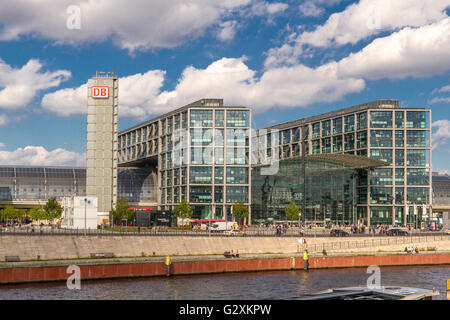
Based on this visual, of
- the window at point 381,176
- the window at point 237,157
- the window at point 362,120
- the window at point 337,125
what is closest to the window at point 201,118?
the window at point 237,157

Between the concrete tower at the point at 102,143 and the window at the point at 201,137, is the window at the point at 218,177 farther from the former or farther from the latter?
the concrete tower at the point at 102,143

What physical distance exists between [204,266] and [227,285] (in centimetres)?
879

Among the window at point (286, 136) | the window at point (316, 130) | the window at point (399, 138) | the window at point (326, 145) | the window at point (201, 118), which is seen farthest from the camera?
the window at point (286, 136)

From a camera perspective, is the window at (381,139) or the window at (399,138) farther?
the window at (381,139)

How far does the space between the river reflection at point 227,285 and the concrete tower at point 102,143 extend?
57714mm

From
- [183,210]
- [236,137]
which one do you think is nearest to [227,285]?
[183,210]

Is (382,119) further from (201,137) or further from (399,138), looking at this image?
(201,137)

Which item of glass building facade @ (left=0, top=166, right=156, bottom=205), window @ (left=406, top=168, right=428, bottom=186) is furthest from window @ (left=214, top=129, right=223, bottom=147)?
window @ (left=406, top=168, right=428, bottom=186)

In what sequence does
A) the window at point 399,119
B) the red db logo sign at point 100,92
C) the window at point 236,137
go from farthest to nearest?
the window at point 399,119
the window at point 236,137
the red db logo sign at point 100,92

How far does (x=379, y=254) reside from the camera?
78875 millimetres

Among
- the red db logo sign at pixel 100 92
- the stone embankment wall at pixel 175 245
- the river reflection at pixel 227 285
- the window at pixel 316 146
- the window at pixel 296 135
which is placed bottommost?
the river reflection at pixel 227 285

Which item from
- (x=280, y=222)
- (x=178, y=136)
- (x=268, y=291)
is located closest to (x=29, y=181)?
(x=178, y=136)

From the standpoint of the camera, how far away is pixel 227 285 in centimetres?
5569

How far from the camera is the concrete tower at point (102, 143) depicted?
11506 cm
